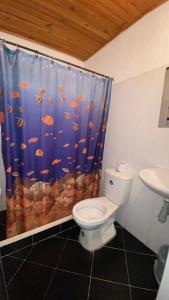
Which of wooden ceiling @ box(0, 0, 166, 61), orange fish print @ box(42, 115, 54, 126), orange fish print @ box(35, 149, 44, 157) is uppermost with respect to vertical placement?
wooden ceiling @ box(0, 0, 166, 61)

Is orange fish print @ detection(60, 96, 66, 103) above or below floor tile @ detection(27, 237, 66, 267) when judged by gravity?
above

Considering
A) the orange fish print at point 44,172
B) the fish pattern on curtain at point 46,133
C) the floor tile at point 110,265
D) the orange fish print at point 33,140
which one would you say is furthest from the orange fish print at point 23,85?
the floor tile at point 110,265

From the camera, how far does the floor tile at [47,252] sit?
134cm

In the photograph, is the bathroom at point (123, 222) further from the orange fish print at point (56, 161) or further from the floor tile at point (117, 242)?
the orange fish print at point (56, 161)

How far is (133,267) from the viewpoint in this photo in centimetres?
134

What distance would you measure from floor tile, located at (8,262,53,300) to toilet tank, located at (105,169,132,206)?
35.2 inches

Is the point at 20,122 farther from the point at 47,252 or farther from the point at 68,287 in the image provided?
the point at 68,287

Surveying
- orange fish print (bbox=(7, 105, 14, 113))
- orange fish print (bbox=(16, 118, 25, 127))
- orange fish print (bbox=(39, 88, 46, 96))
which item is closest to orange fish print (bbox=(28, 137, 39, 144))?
orange fish print (bbox=(16, 118, 25, 127))

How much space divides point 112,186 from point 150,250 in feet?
2.40

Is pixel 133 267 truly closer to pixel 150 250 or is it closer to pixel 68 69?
pixel 150 250

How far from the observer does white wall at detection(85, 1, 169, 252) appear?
1.37 metres

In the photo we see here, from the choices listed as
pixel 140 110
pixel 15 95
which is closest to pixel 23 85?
pixel 15 95

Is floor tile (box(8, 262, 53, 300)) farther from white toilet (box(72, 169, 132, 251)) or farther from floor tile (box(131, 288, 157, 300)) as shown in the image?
floor tile (box(131, 288, 157, 300))

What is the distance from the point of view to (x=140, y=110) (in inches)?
60.4
